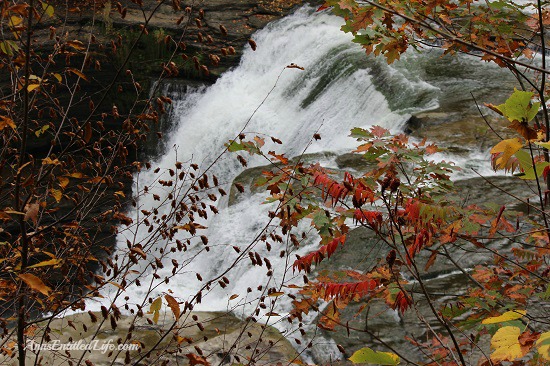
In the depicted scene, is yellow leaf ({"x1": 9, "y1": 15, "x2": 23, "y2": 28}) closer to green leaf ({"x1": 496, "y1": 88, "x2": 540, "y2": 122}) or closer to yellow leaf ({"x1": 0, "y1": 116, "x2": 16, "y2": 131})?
yellow leaf ({"x1": 0, "y1": 116, "x2": 16, "y2": 131})

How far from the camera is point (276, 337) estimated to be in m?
4.82

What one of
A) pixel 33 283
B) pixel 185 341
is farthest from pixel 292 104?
pixel 33 283

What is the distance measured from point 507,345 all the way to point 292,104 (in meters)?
9.19

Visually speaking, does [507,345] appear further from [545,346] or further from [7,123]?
[7,123]

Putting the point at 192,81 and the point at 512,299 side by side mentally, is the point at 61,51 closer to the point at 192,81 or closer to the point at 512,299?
the point at 512,299

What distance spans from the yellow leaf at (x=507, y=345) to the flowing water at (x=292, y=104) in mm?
4154

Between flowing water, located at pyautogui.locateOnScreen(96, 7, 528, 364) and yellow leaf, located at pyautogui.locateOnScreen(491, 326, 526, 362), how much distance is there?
415cm

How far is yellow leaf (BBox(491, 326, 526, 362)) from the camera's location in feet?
3.62

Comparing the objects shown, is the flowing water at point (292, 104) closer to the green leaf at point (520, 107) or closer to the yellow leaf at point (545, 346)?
the green leaf at point (520, 107)

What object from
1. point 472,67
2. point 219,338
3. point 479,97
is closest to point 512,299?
point 219,338

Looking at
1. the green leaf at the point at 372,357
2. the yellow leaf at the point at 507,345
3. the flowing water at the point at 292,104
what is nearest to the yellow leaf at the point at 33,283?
the green leaf at the point at 372,357

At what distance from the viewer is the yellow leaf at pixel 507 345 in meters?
1.10

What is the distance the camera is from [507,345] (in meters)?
1.12

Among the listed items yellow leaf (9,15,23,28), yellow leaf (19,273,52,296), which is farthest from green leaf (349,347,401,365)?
yellow leaf (9,15,23,28)
